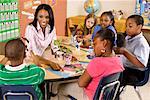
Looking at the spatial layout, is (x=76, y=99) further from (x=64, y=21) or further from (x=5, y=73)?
(x=64, y=21)

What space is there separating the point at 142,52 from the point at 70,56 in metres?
0.70

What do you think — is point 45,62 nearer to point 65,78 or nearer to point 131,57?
point 65,78

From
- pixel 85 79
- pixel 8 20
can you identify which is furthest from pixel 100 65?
pixel 8 20

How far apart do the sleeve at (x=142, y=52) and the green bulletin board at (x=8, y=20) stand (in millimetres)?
1761

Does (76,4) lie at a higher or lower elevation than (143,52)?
higher

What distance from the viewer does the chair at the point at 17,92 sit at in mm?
1754

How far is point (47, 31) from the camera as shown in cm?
295

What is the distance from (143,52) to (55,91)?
3.23 feet

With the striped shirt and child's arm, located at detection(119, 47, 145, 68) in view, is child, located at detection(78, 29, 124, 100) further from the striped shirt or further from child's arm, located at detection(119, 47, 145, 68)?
child's arm, located at detection(119, 47, 145, 68)

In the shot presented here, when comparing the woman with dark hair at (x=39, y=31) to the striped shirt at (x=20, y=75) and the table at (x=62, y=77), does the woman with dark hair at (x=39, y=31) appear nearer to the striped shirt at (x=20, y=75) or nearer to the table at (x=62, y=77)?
the table at (x=62, y=77)

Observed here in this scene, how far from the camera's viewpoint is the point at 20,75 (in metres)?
1.81

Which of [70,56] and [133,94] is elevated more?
[70,56]

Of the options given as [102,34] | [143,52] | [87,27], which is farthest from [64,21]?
[102,34]

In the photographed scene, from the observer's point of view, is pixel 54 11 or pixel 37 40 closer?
pixel 37 40
